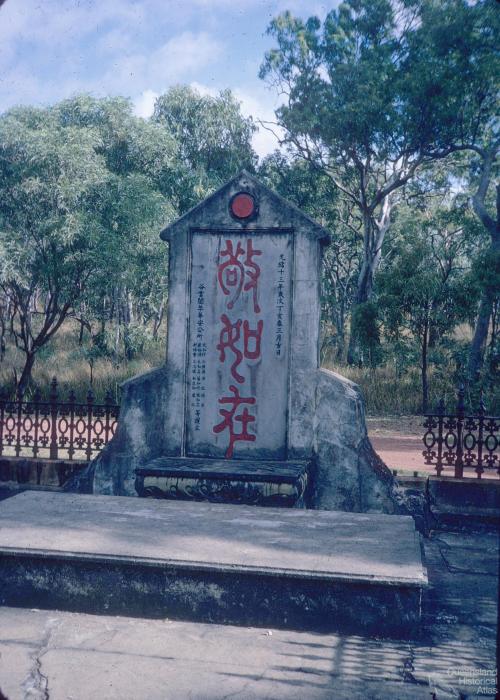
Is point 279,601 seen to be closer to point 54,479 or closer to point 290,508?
point 290,508

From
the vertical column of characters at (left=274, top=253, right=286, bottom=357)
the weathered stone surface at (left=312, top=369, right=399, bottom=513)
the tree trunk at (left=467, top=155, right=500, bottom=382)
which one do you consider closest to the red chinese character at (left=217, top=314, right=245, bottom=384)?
the vertical column of characters at (left=274, top=253, right=286, bottom=357)

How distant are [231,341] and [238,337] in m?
0.09

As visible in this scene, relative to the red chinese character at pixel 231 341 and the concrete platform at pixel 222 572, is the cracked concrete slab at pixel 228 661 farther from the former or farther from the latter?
the red chinese character at pixel 231 341

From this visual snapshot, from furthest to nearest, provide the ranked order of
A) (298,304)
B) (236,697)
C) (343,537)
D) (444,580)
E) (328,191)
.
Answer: (328,191)
(298,304)
(444,580)
(343,537)
(236,697)

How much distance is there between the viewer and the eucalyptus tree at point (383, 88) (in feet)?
63.1

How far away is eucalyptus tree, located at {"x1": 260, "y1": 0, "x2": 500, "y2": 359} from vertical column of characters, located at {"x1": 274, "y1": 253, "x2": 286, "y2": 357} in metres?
13.9

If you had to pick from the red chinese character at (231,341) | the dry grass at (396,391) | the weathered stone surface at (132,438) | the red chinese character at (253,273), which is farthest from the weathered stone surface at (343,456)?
the dry grass at (396,391)

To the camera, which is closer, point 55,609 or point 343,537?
point 55,609

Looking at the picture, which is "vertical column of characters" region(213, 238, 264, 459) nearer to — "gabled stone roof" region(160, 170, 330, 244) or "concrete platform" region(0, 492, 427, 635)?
"gabled stone roof" region(160, 170, 330, 244)

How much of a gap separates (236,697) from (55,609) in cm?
188

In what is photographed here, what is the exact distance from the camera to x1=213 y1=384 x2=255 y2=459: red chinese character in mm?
7570

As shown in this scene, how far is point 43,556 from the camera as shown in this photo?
16.9 feet

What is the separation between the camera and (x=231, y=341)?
762cm

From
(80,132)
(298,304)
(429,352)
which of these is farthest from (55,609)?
(429,352)
